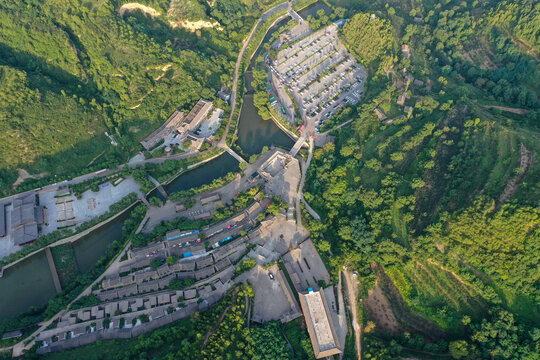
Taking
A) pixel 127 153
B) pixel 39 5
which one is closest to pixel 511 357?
pixel 127 153

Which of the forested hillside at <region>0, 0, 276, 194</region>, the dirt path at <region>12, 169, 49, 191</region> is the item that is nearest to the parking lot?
the forested hillside at <region>0, 0, 276, 194</region>

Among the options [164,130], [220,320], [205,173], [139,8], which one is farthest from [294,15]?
[220,320]

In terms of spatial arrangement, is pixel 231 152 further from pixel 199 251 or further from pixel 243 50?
pixel 243 50

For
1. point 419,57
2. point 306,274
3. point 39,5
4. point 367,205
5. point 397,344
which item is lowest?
point 397,344

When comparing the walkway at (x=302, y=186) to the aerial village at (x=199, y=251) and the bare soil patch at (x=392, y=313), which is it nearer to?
the aerial village at (x=199, y=251)

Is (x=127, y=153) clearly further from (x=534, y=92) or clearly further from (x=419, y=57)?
(x=534, y=92)

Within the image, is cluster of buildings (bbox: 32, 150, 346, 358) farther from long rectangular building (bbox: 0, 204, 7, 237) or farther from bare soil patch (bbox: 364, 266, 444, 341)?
long rectangular building (bbox: 0, 204, 7, 237)
